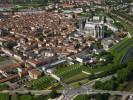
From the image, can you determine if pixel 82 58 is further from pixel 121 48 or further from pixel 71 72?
pixel 121 48

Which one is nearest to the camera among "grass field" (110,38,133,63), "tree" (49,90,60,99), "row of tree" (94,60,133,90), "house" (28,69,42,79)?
"tree" (49,90,60,99)

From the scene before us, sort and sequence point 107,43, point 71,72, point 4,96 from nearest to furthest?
point 4,96
point 71,72
point 107,43

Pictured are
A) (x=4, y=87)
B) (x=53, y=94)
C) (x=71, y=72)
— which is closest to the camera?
(x=53, y=94)

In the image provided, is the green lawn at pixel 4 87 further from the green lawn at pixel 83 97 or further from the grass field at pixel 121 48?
the grass field at pixel 121 48

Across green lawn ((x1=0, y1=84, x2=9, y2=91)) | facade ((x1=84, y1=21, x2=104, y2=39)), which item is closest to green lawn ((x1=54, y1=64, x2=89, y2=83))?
green lawn ((x1=0, y1=84, x2=9, y2=91))

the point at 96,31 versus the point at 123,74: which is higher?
the point at 96,31

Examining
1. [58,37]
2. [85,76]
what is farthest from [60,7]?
[85,76]

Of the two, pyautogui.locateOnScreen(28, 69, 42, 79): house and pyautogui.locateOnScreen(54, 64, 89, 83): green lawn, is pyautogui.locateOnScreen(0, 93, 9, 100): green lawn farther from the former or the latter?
pyautogui.locateOnScreen(54, 64, 89, 83): green lawn

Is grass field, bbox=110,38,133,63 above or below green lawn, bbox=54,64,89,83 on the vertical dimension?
above

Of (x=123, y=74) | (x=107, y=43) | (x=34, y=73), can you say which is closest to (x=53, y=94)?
(x=34, y=73)
